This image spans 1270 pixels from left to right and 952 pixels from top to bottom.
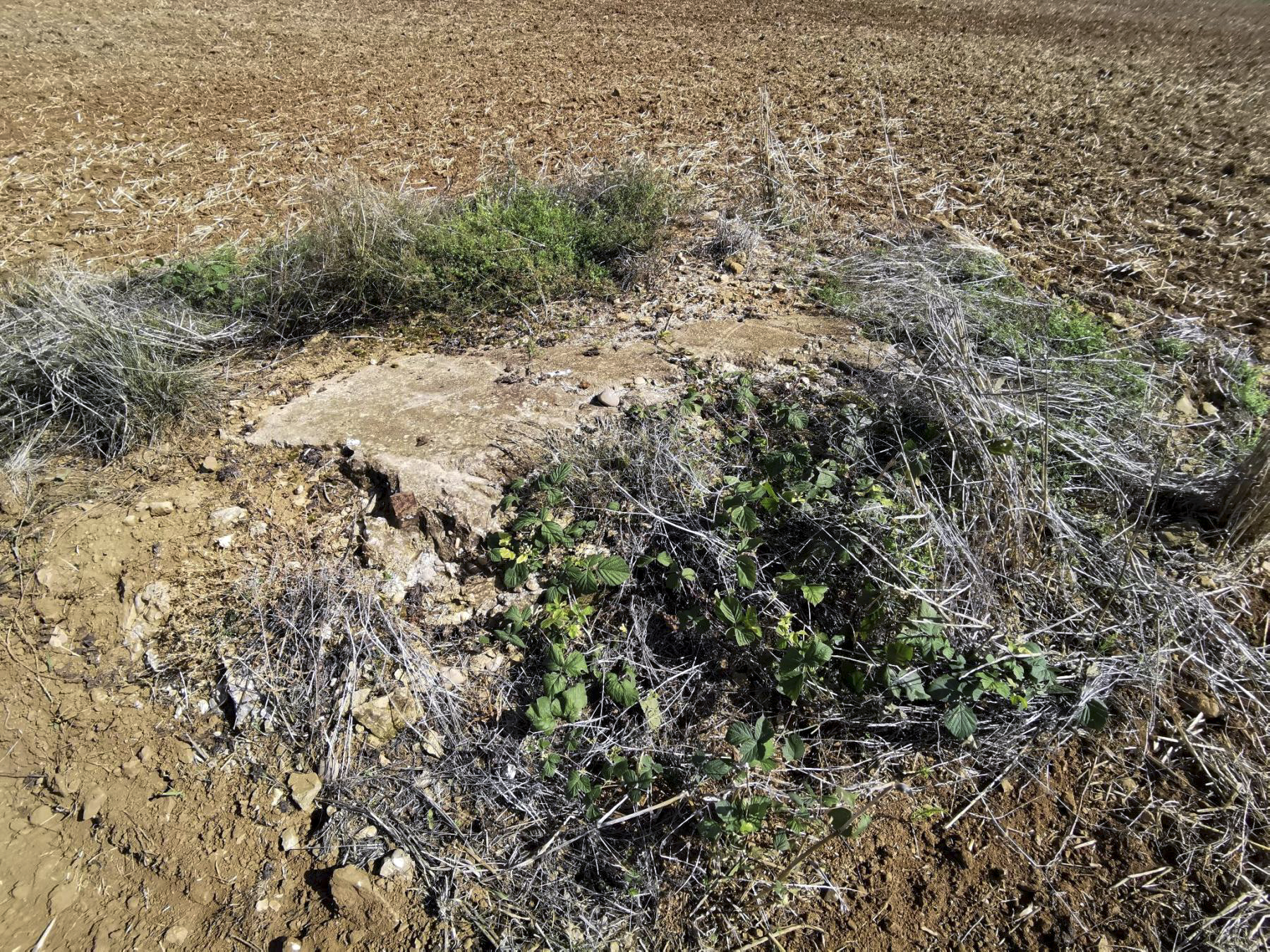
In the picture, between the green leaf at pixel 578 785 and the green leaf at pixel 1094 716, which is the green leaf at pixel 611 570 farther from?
the green leaf at pixel 1094 716

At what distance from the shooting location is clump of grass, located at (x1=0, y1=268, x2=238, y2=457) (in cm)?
298

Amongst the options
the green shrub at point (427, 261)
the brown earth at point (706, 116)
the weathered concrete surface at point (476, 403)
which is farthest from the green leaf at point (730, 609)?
the brown earth at point (706, 116)

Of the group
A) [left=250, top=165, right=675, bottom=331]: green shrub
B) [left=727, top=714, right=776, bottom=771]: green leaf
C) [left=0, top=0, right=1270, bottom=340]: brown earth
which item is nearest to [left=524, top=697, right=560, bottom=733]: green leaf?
[left=727, top=714, right=776, bottom=771]: green leaf

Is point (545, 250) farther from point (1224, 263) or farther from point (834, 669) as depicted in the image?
point (1224, 263)

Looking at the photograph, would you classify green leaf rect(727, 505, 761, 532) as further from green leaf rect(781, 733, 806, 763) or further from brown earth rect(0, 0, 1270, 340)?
brown earth rect(0, 0, 1270, 340)

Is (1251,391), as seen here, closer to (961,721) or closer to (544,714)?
(961,721)

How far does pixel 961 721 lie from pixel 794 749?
0.49 m

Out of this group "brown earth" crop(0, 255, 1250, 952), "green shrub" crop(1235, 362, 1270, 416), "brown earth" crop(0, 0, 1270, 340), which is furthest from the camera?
"brown earth" crop(0, 0, 1270, 340)

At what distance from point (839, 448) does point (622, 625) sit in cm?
111

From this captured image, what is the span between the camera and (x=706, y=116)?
6.02m

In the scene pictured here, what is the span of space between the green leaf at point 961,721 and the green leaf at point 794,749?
0.42 meters

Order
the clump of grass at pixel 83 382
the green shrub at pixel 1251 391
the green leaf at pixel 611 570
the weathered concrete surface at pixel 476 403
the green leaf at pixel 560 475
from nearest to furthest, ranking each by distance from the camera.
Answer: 1. the green leaf at pixel 611 570
2. the green leaf at pixel 560 475
3. the weathered concrete surface at pixel 476 403
4. the clump of grass at pixel 83 382
5. the green shrub at pixel 1251 391

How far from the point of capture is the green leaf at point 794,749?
2037 millimetres

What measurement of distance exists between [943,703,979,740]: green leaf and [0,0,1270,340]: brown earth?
302cm
